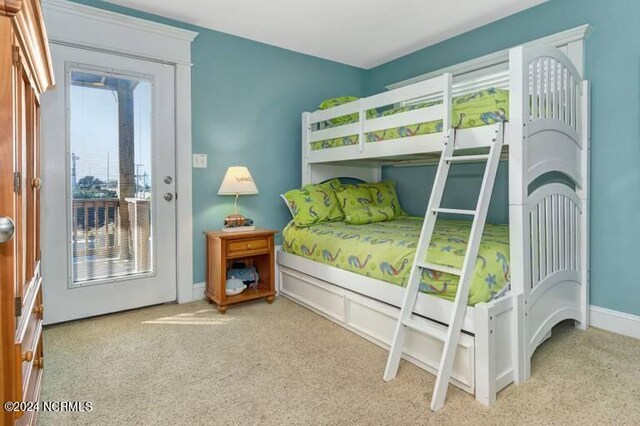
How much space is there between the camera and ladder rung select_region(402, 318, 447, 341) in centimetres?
173

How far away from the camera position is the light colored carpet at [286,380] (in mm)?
1558

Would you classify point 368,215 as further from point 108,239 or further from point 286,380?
point 108,239

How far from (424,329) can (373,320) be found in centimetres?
57

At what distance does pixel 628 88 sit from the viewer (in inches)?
91.7

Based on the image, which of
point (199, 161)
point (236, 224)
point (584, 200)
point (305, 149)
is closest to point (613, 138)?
point (584, 200)

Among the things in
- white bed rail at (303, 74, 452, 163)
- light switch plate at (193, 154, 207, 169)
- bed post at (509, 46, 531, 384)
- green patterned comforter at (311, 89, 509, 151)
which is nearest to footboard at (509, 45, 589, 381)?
bed post at (509, 46, 531, 384)

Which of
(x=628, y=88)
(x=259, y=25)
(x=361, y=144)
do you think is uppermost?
(x=259, y=25)

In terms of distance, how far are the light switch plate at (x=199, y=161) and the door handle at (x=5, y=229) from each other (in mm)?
2339

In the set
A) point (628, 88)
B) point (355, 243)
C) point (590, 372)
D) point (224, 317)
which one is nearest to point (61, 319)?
point (224, 317)

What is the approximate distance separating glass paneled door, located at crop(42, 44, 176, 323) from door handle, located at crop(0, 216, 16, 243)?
2.09 meters

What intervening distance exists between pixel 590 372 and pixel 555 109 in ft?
4.89

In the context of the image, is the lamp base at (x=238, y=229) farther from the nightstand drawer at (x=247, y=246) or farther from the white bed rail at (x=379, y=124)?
the white bed rail at (x=379, y=124)

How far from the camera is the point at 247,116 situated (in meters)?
3.37

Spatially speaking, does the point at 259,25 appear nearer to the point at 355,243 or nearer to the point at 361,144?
the point at 361,144
